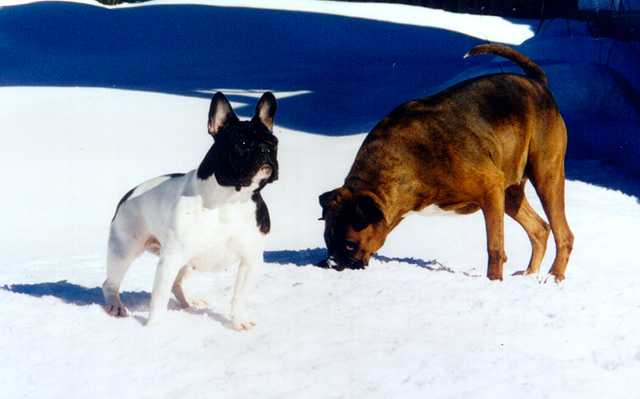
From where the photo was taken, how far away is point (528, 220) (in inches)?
244

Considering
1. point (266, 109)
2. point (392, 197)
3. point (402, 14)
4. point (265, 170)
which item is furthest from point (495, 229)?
point (402, 14)

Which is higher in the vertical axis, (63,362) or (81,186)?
(63,362)

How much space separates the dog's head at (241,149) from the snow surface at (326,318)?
711 mm

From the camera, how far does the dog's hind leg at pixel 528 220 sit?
6.14 meters

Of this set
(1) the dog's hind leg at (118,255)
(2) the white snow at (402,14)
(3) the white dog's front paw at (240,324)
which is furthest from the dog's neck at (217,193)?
(2) the white snow at (402,14)

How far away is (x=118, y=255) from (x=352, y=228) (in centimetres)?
141

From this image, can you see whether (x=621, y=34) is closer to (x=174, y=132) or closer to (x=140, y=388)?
(x=174, y=132)

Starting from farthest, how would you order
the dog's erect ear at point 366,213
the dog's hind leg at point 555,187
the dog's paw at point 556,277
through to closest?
the dog's hind leg at point 555,187, the dog's paw at point 556,277, the dog's erect ear at point 366,213

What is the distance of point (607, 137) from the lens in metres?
10.4

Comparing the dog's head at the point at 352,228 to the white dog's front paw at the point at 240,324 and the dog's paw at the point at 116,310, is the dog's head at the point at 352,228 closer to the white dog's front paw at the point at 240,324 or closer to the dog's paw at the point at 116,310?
the white dog's front paw at the point at 240,324

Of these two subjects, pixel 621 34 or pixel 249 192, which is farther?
pixel 621 34

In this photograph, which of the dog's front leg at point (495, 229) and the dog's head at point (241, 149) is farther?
the dog's front leg at point (495, 229)

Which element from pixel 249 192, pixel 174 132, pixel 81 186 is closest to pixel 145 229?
pixel 249 192

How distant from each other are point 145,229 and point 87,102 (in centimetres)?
820
